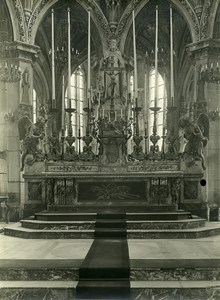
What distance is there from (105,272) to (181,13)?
11.2m

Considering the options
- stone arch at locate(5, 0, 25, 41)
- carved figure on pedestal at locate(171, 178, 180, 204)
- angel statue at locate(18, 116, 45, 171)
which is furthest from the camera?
stone arch at locate(5, 0, 25, 41)

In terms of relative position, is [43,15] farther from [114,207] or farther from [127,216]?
[127,216]

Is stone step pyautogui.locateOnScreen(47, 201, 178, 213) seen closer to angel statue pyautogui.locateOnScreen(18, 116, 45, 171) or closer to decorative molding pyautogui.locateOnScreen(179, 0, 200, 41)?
angel statue pyautogui.locateOnScreen(18, 116, 45, 171)

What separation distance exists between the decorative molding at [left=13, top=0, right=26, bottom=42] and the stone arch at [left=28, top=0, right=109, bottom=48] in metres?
0.27

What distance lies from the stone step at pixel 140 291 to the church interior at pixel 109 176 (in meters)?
0.01

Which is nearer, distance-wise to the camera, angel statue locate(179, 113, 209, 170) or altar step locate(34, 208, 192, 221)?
altar step locate(34, 208, 192, 221)

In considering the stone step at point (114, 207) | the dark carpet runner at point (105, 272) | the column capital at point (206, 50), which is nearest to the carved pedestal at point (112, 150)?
the stone step at point (114, 207)

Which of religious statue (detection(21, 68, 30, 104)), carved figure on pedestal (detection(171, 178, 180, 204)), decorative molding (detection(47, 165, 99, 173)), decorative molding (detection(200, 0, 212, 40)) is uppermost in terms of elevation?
decorative molding (detection(200, 0, 212, 40))

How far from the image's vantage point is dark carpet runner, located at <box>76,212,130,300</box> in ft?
18.8

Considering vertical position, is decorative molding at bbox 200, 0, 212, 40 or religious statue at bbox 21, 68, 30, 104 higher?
decorative molding at bbox 200, 0, 212, 40

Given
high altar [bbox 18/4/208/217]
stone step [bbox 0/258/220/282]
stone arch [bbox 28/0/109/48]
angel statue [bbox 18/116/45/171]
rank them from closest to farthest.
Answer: stone step [bbox 0/258/220/282], high altar [bbox 18/4/208/217], angel statue [bbox 18/116/45/171], stone arch [bbox 28/0/109/48]

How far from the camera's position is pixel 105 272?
20.4 feet

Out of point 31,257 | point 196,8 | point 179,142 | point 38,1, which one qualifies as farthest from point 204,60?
point 31,257

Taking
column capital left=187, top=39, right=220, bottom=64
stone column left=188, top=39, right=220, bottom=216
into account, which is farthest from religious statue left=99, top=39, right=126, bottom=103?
column capital left=187, top=39, right=220, bottom=64
